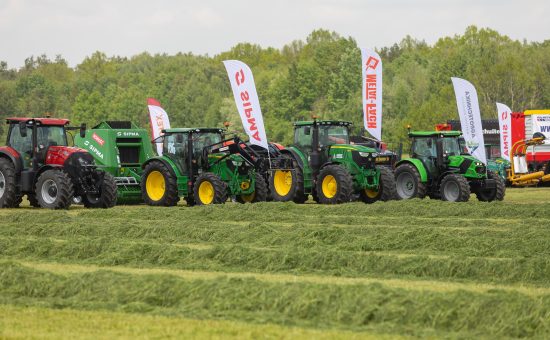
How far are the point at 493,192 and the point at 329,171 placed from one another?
4.33 metres

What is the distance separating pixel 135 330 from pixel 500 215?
13274 millimetres

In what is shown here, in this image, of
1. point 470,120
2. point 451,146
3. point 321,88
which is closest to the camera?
point 451,146

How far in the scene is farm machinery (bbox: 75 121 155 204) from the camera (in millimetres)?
26203

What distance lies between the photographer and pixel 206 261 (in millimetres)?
14359

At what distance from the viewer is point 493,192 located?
86.9ft

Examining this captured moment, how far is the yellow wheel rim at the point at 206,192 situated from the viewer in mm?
24594

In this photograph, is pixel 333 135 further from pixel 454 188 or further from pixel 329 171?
pixel 454 188

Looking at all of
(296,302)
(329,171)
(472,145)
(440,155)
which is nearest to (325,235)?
(296,302)

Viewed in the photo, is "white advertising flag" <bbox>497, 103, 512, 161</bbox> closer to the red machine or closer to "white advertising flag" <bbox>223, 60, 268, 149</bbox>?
the red machine

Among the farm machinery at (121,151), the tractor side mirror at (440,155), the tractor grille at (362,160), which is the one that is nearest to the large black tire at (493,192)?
the tractor side mirror at (440,155)

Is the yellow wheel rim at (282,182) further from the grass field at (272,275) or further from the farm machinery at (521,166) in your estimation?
the farm machinery at (521,166)

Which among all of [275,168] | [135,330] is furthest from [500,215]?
[135,330]

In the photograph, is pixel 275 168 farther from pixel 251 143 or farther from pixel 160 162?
pixel 160 162

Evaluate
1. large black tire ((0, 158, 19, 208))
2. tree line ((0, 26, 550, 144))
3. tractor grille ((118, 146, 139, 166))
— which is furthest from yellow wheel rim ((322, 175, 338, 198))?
tree line ((0, 26, 550, 144))
